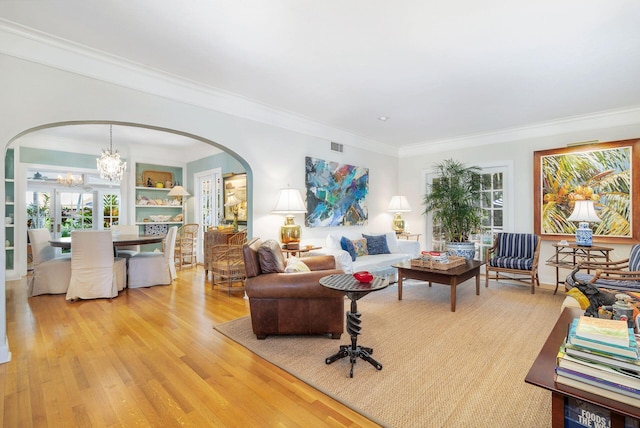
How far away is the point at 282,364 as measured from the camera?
238 cm

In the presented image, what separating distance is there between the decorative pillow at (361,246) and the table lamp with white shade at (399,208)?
1257 mm

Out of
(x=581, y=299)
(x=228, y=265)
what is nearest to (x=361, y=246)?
(x=228, y=265)

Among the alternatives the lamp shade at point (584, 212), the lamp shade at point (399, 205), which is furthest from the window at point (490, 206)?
the lamp shade at point (399, 205)

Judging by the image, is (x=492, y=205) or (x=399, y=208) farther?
(x=399, y=208)

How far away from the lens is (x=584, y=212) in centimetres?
429

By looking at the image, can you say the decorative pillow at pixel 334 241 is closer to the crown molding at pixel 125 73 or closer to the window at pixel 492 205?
the crown molding at pixel 125 73

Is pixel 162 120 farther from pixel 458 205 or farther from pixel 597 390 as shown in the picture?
pixel 458 205

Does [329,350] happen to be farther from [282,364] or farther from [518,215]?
[518,215]

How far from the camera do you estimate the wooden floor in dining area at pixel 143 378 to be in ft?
5.85

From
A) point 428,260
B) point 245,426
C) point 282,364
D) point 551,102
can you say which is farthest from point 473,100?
point 245,426

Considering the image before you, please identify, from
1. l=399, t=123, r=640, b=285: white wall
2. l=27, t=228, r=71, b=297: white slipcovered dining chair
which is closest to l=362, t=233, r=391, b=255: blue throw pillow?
l=399, t=123, r=640, b=285: white wall

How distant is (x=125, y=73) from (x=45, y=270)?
128 inches

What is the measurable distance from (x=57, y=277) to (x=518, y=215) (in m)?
7.59

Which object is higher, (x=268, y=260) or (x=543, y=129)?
(x=543, y=129)
